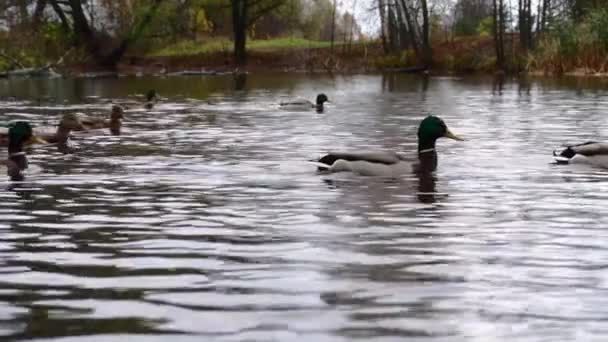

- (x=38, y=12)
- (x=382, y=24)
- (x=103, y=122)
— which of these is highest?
(x=38, y=12)

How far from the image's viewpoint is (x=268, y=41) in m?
71.6

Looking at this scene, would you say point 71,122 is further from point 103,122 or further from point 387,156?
point 387,156

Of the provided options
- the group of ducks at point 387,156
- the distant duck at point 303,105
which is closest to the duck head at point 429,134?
the group of ducks at point 387,156

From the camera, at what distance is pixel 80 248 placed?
24.7ft

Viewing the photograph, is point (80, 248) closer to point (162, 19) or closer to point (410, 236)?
point (410, 236)

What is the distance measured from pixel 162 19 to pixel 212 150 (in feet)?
159

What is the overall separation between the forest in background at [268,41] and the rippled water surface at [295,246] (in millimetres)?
35411

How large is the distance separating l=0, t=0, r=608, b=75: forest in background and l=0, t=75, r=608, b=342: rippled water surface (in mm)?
35411

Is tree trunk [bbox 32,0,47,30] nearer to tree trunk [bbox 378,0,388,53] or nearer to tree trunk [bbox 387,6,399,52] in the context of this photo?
tree trunk [bbox 378,0,388,53]

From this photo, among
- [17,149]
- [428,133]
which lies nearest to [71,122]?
[17,149]

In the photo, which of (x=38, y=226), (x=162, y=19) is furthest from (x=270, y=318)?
(x=162, y=19)

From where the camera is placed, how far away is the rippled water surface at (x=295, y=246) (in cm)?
546

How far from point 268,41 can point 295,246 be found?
64.7 metres

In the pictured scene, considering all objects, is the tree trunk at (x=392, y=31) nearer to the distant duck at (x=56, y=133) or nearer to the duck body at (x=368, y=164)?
the distant duck at (x=56, y=133)
